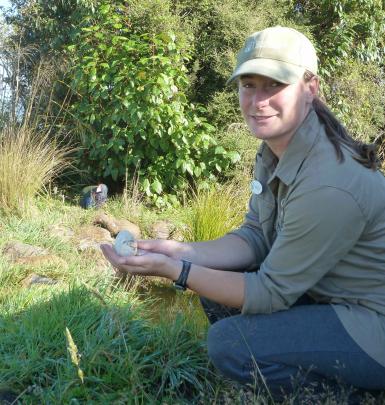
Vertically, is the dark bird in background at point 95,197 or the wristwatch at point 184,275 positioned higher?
the wristwatch at point 184,275

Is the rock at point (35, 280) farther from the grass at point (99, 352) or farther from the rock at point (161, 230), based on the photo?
the rock at point (161, 230)

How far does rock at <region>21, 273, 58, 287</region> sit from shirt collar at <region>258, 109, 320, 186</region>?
204 centimetres

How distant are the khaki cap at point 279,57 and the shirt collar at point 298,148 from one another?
0.17 m

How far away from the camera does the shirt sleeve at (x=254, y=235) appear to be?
102 inches

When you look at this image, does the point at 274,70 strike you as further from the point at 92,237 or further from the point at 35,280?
the point at 92,237

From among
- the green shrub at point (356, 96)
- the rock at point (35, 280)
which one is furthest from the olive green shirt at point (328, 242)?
the green shrub at point (356, 96)

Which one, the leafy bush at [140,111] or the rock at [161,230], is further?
the leafy bush at [140,111]

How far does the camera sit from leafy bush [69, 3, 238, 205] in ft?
19.4

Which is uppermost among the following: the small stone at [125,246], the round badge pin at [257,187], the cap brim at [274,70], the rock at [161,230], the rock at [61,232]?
the cap brim at [274,70]

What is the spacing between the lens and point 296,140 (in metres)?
2.04

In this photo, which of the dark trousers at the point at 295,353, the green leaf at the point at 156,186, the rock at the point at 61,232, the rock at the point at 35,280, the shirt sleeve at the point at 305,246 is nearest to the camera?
the shirt sleeve at the point at 305,246

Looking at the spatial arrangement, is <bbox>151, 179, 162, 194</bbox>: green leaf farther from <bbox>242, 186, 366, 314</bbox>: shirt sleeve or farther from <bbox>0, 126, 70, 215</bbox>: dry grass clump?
<bbox>242, 186, 366, 314</bbox>: shirt sleeve

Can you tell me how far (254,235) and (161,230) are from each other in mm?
3210

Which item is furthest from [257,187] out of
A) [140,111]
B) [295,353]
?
[140,111]
